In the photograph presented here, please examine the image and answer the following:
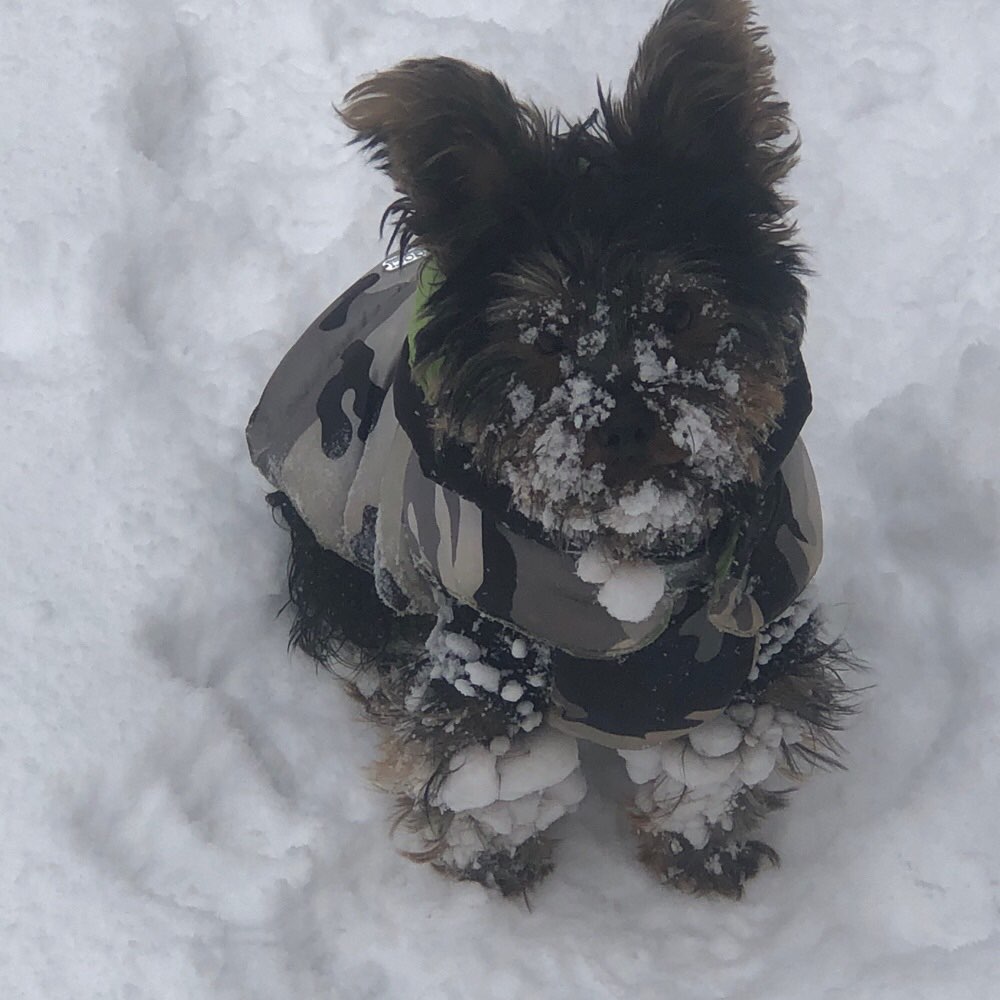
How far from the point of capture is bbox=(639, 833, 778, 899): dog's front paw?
126 inches

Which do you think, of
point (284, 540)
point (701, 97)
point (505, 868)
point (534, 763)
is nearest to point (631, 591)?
point (534, 763)

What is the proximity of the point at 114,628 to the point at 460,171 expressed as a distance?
1.73m

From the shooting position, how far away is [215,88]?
15.3ft

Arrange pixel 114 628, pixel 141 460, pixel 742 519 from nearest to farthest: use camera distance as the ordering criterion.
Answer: pixel 742 519 < pixel 114 628 < pixel 141 460

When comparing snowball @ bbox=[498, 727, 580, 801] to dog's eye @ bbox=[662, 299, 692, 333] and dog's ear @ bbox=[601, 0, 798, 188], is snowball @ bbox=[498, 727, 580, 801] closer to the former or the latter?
dog's eye @ bbox=[662, 299, 692, 333]

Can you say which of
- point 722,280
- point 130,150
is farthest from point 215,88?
point 722,280

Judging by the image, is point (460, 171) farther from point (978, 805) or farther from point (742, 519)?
point (978, 805)

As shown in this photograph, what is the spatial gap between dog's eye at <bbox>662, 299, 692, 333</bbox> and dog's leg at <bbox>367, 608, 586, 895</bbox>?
0.84 meters

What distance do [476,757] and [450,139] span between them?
4.70ft

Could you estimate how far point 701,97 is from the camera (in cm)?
213

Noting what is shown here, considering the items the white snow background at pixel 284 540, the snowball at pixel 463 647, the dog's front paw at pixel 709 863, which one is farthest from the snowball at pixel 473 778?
the dog's front paw at pixel 709 863

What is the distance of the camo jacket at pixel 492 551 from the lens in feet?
7.86

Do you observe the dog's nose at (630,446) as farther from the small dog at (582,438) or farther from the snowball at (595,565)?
the snowball at (595,565)

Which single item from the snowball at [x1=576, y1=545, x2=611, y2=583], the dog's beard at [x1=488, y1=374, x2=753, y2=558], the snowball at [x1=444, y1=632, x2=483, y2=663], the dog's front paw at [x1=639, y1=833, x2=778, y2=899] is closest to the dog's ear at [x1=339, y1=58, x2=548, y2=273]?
the dog's beard at [x1=488, y1=374, x2=753, y2=558]
